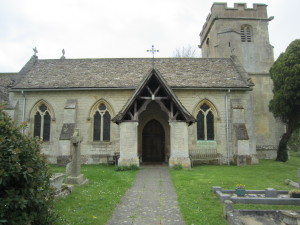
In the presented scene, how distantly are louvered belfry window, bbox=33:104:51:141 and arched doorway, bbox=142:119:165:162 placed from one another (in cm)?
805

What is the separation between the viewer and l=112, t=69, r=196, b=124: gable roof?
15.8 meters

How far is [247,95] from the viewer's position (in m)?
20.3

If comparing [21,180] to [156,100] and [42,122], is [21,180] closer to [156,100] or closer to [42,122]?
[156,100]

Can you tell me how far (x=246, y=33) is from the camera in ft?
87.2

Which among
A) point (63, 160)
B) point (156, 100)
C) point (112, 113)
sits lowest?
point (63, 160)

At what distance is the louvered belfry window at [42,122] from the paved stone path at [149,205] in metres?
11.5

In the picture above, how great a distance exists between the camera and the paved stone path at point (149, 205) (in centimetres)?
663

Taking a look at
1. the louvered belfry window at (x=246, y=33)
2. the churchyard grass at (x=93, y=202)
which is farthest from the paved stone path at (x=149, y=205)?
the louvered belfry window at (x=246, y=33)

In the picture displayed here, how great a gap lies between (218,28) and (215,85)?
9981 mm

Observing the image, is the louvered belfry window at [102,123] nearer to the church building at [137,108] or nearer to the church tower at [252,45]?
the church building at [137,108]

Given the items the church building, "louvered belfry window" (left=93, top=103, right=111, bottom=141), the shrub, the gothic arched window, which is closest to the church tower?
the church building

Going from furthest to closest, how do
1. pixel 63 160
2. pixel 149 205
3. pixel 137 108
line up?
pixel 63 160, pixel 137 108, pixel 149 205

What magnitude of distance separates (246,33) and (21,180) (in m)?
27.6

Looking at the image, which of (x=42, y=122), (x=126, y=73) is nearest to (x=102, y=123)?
(x=126, y=73)
